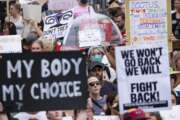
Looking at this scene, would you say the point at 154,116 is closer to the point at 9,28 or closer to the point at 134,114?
the point at 134,114

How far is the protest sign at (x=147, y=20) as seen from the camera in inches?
270

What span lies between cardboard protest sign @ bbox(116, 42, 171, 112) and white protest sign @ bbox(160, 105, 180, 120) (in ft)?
1.08

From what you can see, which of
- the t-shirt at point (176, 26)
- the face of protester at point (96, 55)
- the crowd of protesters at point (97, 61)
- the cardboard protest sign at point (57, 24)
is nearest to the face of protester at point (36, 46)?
the crowd of protesters at point (97, 61)

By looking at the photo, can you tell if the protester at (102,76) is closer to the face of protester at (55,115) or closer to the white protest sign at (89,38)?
the white protest sign at (89,38)

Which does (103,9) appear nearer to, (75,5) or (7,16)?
(75,5)

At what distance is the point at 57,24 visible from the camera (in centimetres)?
730

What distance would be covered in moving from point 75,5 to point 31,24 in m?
0.49

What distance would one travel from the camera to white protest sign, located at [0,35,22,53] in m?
6.85

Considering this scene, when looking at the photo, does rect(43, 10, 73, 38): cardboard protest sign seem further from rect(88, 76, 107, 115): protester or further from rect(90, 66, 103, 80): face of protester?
rect(88, 76, 107, 115): protester

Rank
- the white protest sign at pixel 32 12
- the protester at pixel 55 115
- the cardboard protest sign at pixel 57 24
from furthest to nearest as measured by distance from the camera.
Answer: the white protest sign at pixel 32 12, the cardboard protest sign at pixel 57 24, the protester at pixel 55 115

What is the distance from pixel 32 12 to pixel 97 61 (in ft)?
3.43

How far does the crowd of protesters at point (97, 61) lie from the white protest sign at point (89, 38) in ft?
0.21

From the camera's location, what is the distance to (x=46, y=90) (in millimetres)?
4988

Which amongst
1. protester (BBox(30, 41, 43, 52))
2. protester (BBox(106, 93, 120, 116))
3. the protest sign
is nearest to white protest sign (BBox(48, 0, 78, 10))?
protester (BBox(30, 41, 43, 52))
